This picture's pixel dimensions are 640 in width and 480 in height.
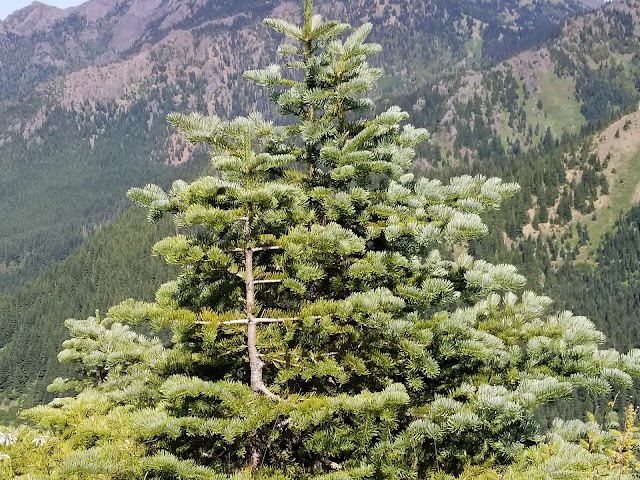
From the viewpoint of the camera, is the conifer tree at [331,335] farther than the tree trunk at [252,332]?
No

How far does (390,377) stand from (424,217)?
2733 mm

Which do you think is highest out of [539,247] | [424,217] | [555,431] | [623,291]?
[424,217]

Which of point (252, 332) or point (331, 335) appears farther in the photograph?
point (331, 335)

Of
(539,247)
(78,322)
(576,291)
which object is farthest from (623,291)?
(78,322)

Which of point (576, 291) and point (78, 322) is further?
point (576, 291)

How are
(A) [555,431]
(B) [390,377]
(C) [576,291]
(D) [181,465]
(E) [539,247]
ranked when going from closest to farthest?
(D) [181,465]
(B) [390,377]
(A) [555,431]
(C) [576,291]
(E) [539,247]

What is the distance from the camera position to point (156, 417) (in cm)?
673

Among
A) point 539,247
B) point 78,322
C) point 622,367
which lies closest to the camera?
point 622,367

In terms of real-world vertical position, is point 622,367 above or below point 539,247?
above

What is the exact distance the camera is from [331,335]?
8.31 metres

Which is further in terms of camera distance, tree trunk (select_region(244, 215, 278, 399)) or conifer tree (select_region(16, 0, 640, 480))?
tree trunk (select_region(244, 215, 278, 399))

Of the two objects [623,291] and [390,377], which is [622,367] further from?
[623,291]

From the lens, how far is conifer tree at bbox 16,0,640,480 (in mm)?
6805

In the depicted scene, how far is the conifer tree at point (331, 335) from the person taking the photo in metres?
6.80
